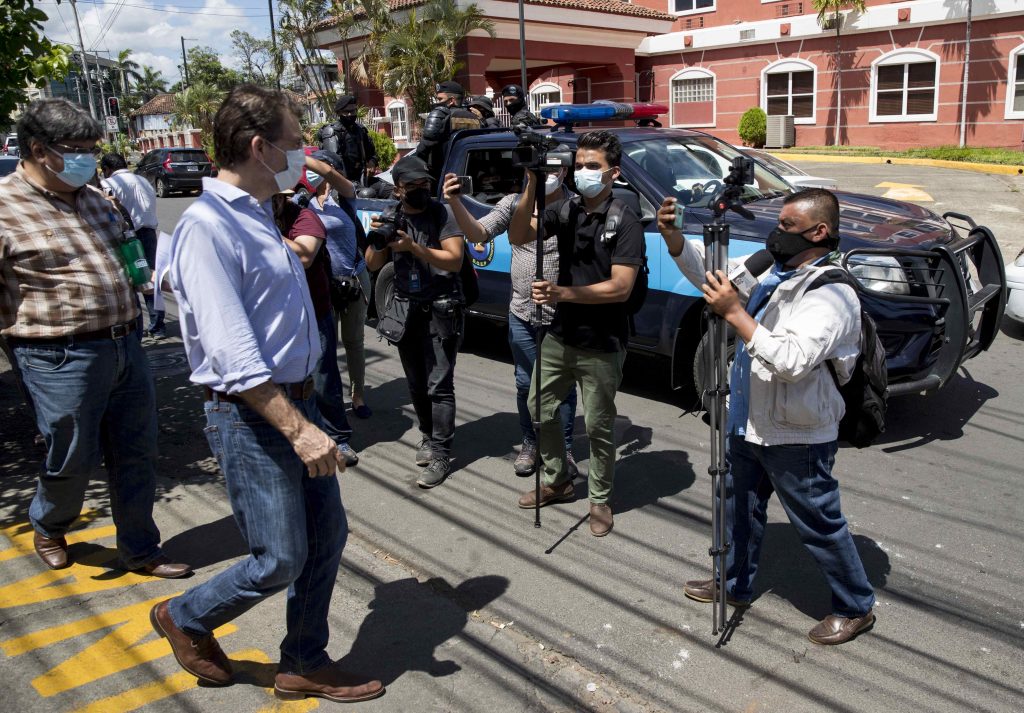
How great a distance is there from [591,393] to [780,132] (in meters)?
24.0

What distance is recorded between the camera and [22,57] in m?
5.15

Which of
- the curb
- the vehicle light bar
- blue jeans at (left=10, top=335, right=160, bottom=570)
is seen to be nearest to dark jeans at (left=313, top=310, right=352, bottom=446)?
blue jeans at (left=10, top=335, right=160, bottom=570)

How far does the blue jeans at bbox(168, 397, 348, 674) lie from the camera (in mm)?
2688

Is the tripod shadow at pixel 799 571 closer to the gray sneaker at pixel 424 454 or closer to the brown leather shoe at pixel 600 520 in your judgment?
the brown leather shoe at pixel 600 520

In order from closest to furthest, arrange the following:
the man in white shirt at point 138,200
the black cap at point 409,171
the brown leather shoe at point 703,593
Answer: the brown leather shoe at point 703,593 < the black cap at point 409,171 < the man in white shirt at point 138,200

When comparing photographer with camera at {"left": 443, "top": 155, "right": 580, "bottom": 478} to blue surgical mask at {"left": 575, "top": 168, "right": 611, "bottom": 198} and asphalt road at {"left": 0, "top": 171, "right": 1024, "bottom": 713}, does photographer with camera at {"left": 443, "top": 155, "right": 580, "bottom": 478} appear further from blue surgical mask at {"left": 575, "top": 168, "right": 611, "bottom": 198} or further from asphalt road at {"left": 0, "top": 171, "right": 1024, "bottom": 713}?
asphalt road at {"left": 0, "top": 171, "right": 1024, "bottom": 713}

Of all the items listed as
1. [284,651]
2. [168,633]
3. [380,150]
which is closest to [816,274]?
[284,651]

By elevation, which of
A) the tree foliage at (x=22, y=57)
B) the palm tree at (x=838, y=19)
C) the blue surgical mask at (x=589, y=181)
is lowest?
the blue surgical mask at (x=589, y=181)

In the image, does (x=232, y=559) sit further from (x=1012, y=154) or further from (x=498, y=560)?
(x=1012, y=154)

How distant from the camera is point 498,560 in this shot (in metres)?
4.12

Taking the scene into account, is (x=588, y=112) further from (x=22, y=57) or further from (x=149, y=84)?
(x=149, y=84)

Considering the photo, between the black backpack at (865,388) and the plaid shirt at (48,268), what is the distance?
2.96m

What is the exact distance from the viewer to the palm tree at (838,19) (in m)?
24.2

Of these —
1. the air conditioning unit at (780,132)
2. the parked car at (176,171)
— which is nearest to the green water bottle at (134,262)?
the parked car at (176,171)
